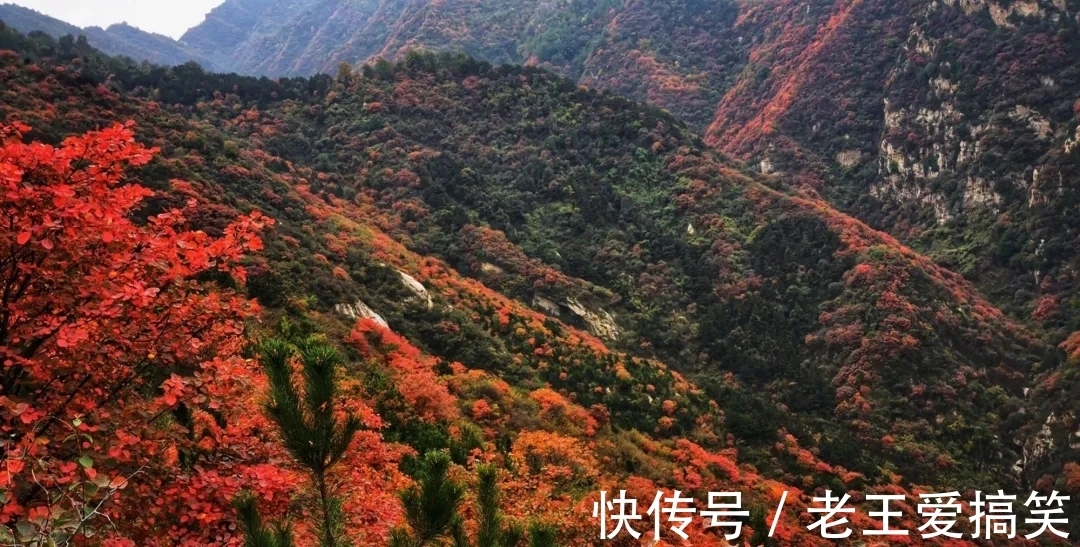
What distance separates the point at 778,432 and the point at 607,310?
582 inches

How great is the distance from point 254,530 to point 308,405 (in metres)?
0.86

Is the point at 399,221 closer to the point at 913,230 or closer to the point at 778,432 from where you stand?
the point at 778,432

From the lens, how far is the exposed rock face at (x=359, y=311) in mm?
24375

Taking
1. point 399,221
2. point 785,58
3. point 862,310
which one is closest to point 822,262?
point 862,310

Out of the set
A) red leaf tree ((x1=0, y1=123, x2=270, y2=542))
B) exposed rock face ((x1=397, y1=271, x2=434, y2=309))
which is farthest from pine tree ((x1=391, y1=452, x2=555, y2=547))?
exposed rock face ((x1=397, y1=271, x2=434, y2=309))

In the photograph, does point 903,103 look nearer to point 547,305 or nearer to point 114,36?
point 547,305

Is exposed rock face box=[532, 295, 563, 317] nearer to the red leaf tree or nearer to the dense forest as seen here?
the dense forest

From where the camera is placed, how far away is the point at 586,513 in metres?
14.2

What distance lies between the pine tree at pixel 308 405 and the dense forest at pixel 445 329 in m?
0.02

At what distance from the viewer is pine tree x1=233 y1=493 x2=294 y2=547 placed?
395 cm

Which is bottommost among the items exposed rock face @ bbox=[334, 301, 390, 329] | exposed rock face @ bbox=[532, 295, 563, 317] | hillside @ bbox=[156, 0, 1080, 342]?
exposed rock face @ bbox=[334, 301, 390, 329]

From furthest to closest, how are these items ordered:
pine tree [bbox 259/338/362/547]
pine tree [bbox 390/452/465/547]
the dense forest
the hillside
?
the hillside, the dense forest, pine tree [bbox 390/452/465/547], pine tree [bbox 259/338/362/547]

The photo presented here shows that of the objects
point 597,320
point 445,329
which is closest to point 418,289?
point 445,329

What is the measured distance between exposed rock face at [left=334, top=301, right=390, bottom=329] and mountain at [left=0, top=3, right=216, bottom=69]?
4775 inches
